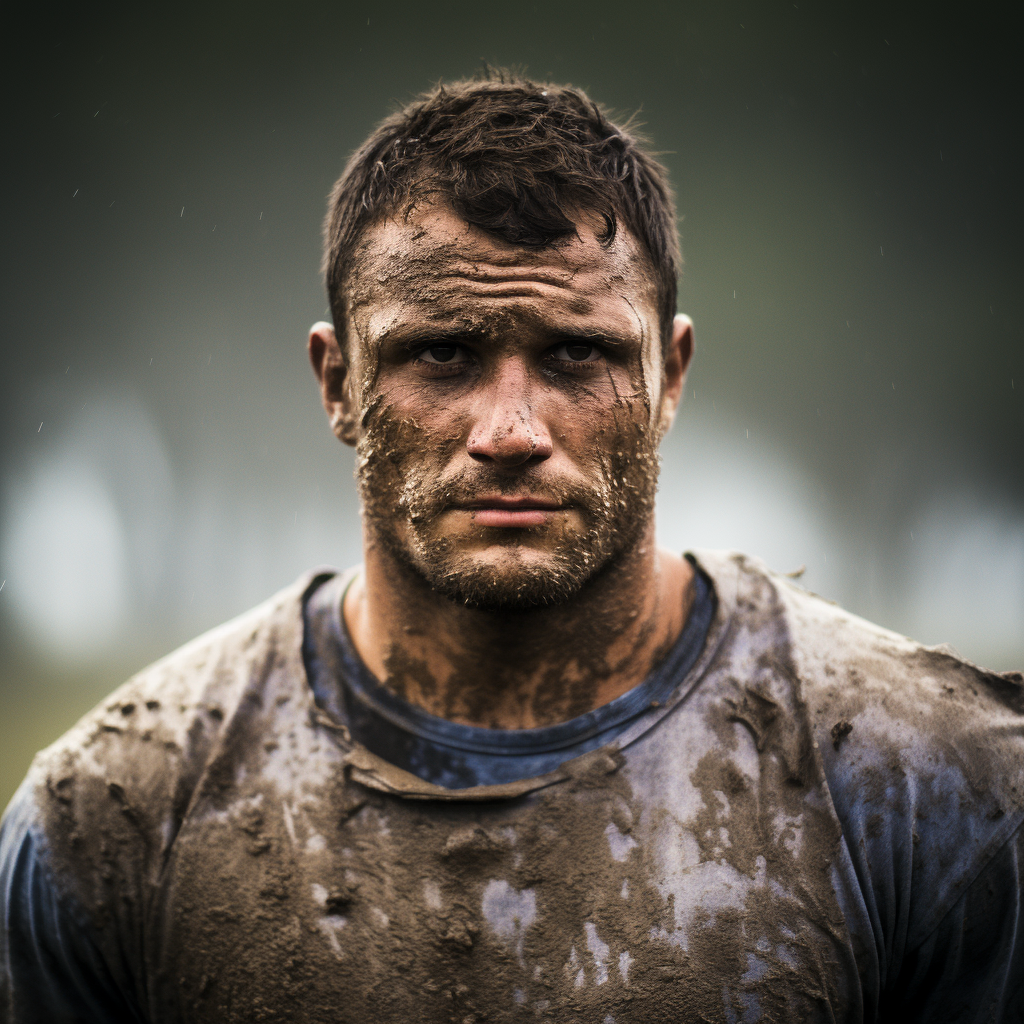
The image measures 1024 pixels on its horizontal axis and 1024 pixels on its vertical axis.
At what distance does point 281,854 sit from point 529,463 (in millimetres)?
864

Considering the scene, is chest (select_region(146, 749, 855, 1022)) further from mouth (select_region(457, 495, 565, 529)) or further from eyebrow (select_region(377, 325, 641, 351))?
eyebrow (select_region(377, 325, 641, 351))

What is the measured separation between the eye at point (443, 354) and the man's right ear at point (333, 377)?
279 millimetres

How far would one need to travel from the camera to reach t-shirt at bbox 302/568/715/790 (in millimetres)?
1713

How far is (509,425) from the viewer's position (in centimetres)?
156

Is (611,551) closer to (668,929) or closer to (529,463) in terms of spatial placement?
(529,463)

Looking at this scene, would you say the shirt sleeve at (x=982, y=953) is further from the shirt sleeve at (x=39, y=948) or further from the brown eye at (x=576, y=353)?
the shirt sleeve at (x=39, y=948)

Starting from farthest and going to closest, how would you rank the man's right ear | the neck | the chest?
the man's right ear
the neck
the chest

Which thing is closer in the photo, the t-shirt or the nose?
the nose

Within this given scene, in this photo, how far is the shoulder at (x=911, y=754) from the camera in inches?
63.4

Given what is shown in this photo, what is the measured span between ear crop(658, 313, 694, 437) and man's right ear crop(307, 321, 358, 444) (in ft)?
2.24

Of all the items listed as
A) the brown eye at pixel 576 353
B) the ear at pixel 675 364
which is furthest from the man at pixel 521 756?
the ear at pixel 675 364

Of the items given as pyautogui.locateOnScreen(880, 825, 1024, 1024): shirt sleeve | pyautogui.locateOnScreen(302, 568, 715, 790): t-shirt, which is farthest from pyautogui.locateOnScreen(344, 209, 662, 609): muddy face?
pyautogui.locateOnScreen(880, 825, 1024, 1024): shirt sleeve

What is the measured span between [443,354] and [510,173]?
35cm

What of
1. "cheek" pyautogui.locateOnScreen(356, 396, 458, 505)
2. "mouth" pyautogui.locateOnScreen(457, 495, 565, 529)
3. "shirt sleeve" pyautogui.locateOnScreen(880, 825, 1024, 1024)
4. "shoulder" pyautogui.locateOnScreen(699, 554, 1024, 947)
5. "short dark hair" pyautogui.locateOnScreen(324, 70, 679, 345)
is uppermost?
"short dark hair" pyautogui.locateOnScreen(324, 70, 679, 345)
